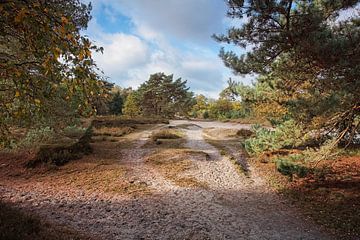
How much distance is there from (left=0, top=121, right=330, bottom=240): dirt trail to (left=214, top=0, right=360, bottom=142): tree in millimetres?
2638

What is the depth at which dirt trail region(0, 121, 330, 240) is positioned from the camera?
5621mm

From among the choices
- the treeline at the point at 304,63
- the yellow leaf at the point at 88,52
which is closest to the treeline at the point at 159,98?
the treeline at the point at 304,63

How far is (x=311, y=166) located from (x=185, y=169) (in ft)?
14.5

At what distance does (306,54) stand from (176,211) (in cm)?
470

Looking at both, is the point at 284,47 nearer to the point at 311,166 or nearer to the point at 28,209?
the point at 311,166

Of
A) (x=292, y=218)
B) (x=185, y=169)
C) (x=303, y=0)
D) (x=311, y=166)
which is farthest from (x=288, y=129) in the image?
(x=185, y=169)

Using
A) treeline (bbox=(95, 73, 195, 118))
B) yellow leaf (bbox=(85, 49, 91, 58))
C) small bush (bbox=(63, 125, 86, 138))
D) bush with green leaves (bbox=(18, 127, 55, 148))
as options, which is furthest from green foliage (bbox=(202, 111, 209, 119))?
yellow leaf (bbox=(85, 49, 91, 58))

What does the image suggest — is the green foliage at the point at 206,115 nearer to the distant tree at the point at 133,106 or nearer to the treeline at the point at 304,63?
the distant tree at the point at 133,106

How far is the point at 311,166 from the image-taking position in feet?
25.2

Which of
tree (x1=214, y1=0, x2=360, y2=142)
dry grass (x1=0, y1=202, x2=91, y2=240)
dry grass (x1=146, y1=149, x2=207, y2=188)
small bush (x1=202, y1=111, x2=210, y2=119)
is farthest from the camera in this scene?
small bush (x1=202, y1=111, x2=210, y2=119)

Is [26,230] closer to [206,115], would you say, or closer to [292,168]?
[292,168]

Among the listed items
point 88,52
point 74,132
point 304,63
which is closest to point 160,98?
point 74,132

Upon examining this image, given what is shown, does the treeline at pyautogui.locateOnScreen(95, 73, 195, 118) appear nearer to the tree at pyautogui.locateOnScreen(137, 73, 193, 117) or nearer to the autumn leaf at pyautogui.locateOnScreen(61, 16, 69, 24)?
the tree at pyautogui.locateOnScreen(137, 73, 193, 117)

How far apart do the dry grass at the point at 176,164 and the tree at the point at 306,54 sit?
4.05 m
